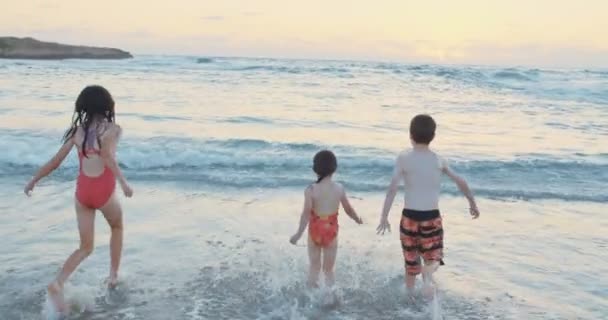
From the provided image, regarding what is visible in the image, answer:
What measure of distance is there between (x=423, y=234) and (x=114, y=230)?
240 centimetres

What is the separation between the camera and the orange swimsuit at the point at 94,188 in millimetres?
4773

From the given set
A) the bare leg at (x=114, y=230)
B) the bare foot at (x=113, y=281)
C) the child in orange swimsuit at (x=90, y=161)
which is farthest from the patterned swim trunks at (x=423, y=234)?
the bare foot at (x=113, y=281)

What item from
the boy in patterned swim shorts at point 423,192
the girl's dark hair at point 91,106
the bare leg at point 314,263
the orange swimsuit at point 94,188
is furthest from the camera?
the bare leg at point 314,263

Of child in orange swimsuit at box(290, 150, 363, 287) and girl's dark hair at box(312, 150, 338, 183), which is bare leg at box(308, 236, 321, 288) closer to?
child in orange swimsuit at box(290, 150, 363, 287)

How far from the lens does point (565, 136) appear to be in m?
15.5

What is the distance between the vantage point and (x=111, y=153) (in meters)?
4.71

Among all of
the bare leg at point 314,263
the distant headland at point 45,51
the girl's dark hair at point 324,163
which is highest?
the distant headland at point 45,51

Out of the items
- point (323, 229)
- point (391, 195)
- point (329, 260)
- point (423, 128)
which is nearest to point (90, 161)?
point (323, 229)

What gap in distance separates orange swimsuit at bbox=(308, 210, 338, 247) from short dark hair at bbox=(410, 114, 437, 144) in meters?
0.88

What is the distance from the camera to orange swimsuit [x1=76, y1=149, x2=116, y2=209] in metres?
4.77

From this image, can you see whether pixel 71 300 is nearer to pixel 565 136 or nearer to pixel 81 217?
pixel 81 217

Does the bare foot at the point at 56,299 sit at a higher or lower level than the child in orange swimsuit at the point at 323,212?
lower

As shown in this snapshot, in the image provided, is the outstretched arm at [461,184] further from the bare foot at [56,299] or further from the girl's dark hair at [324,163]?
the bare foot at [56,299]

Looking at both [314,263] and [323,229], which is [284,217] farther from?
[323,229]
